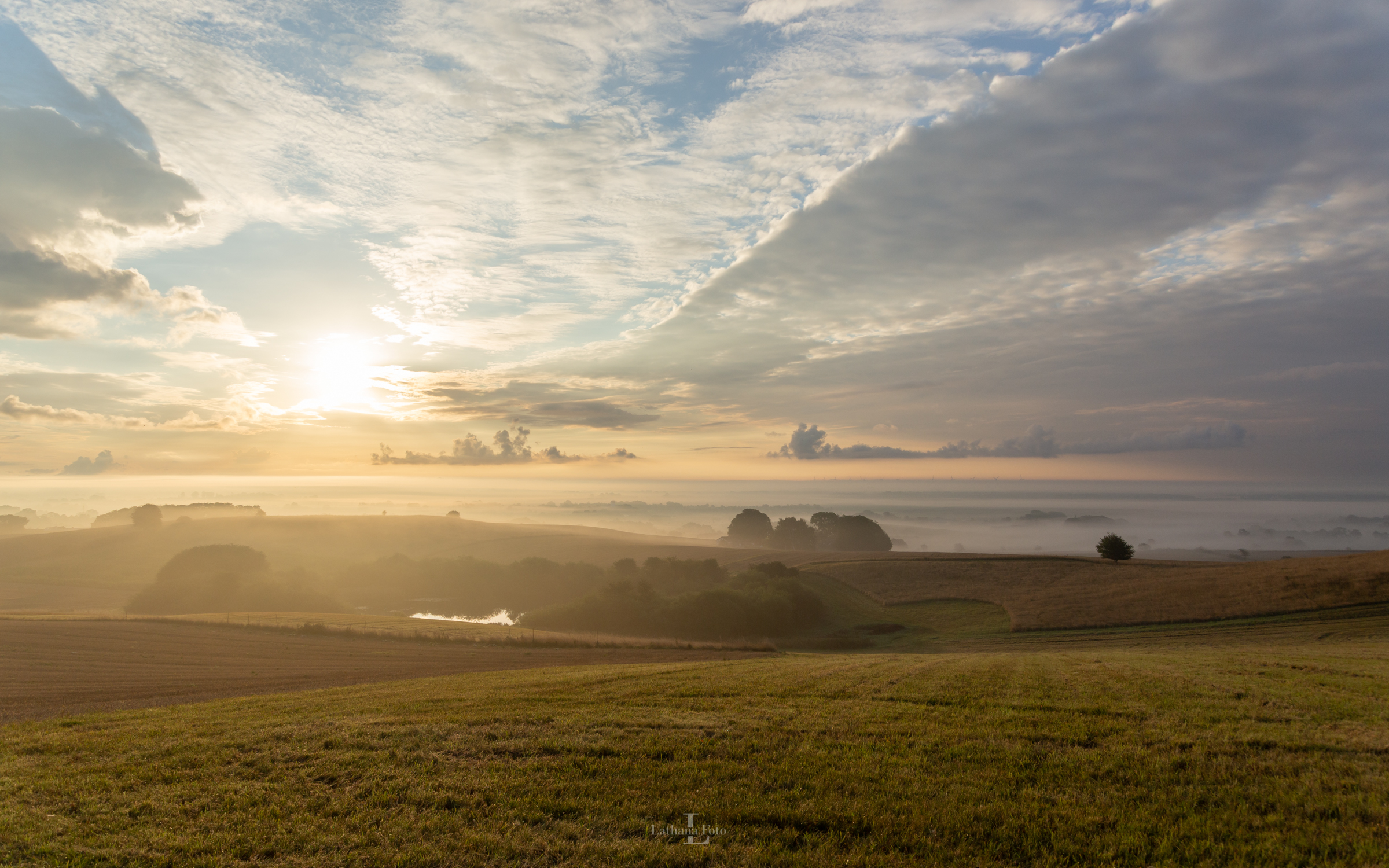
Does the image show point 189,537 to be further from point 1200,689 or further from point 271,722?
point 1200,689

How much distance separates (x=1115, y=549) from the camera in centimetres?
8112

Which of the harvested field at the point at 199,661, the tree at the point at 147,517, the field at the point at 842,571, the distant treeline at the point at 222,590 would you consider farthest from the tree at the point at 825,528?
the tree at the point at 147,517

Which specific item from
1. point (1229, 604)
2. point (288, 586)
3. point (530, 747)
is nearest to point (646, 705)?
point (530, 747)

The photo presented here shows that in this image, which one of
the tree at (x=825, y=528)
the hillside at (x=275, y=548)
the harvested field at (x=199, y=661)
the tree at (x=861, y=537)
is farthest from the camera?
the tree at (x=825, y=528)

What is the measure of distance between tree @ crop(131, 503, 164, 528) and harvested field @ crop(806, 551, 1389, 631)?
18318 centimetres

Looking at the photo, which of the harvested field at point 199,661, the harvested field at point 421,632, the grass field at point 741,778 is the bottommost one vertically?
the harvested field at point 421,632

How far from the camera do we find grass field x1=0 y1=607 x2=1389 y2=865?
750 centimetres

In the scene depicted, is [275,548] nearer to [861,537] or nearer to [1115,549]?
[861,537]

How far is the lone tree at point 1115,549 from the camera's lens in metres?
80.9

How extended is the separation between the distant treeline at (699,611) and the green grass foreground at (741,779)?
57.0m

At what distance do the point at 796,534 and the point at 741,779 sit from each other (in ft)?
587

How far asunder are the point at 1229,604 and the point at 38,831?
67002 millimetres

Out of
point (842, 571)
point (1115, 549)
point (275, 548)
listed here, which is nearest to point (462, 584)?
point (842, 571)

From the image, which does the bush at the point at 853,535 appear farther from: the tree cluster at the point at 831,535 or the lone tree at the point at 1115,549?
the lone tree at the point at 1115,549
